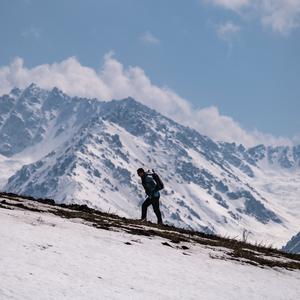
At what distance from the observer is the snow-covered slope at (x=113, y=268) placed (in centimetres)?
881

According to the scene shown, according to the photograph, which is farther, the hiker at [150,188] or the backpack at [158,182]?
the hiker at [150,188]

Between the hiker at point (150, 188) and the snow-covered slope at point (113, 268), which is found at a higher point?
the hiker at point (150, 188)

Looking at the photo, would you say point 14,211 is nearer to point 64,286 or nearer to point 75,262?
point 75,262

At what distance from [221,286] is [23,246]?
14.0ft

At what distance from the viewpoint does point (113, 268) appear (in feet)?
35.0

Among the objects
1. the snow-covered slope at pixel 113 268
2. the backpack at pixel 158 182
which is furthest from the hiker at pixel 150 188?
the snow-covered slope at pixel 113 268

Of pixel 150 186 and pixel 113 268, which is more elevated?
pixel 150 186

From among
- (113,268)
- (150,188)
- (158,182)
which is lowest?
(113,268)

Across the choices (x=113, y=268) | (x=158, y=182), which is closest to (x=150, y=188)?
(x=158, y=182)

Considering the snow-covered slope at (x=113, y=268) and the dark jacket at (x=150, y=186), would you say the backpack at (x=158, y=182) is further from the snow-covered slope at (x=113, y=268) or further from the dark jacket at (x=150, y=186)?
the snow-covered slope at (x=113, y=268)

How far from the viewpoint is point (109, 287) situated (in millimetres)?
9266

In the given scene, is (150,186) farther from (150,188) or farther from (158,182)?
(158,182)

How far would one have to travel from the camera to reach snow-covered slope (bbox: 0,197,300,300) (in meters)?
8.81

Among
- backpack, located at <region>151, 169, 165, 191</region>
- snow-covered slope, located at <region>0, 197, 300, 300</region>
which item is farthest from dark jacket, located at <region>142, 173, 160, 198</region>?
snow-covered slope, located at <region>0, 197, 300, 300</region>
